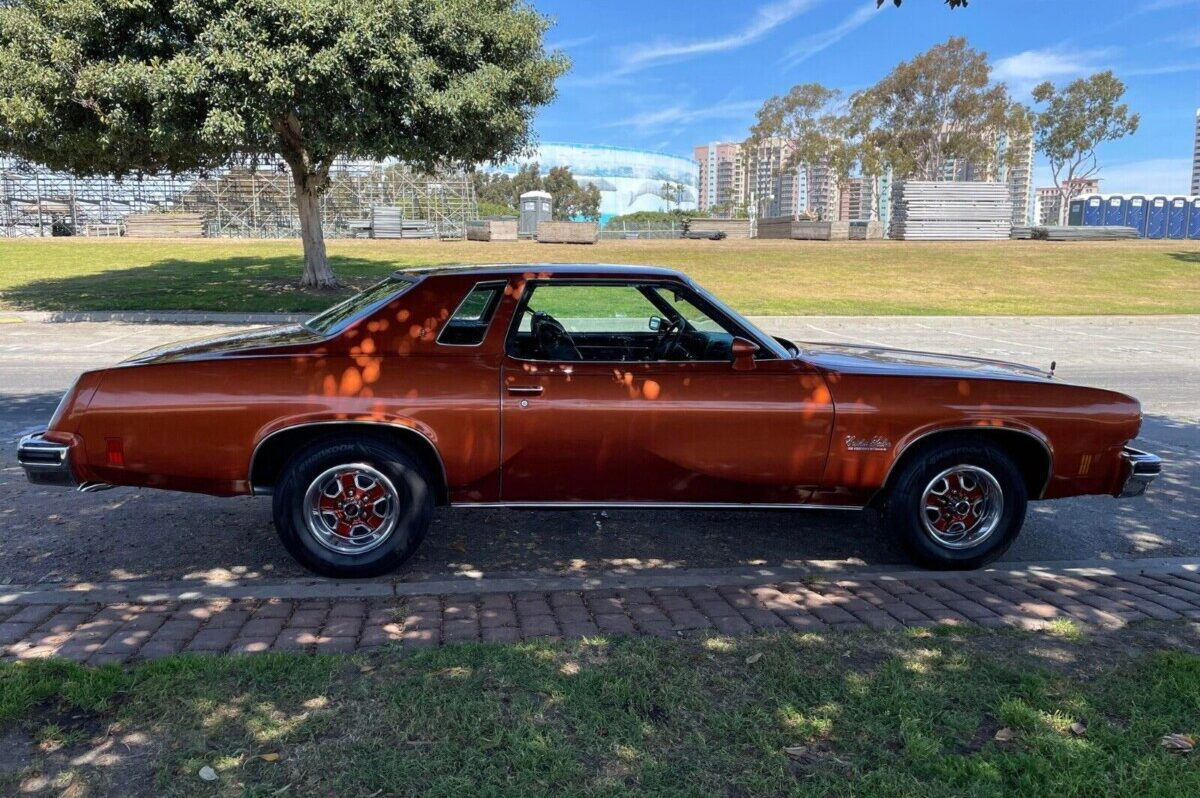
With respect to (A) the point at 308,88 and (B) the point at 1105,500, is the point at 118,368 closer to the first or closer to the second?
(B) the point at 1105,500

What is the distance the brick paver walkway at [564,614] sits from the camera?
3.55 meters

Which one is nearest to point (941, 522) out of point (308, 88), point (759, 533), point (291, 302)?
point (759, 533)

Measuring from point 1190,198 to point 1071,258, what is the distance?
31.4m

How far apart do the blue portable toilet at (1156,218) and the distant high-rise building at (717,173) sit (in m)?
95.8

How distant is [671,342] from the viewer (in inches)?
187

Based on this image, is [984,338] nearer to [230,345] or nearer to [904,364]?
[904,364]

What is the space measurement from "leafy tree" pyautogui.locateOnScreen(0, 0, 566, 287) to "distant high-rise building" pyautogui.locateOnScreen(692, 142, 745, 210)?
139 meters

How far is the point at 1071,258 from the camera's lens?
33.4 meters

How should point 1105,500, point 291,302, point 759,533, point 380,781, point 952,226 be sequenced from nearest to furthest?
point 380,781, point 759,533, point 1105,500, point 291,302, point 952,226

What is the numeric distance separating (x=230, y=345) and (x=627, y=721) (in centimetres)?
281

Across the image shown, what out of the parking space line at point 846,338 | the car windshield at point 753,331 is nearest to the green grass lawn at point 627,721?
the car windshield at point 753,331

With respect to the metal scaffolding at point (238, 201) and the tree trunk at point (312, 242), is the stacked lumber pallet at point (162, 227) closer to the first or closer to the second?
the metal scaffolding at point (238, 201)

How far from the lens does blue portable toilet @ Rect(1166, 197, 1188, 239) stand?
56.1m

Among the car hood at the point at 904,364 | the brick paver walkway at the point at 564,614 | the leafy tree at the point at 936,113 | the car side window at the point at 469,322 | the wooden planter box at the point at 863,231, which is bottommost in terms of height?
the brick paver walkway at the point at 564,614
